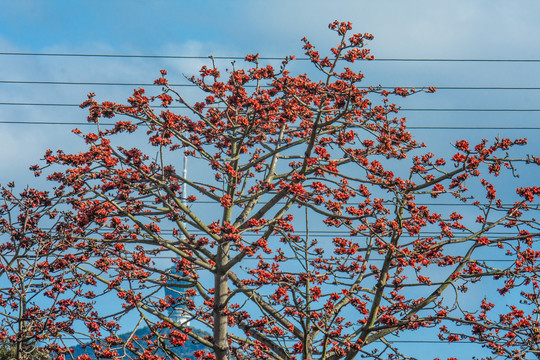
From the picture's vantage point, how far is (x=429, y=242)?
1353 cm

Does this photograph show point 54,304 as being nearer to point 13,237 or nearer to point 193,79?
point 13,237

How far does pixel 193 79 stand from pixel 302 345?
6103mm

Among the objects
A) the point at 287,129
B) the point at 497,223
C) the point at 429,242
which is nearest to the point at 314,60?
the point at 287,129

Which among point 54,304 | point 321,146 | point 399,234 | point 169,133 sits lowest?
point 54,304

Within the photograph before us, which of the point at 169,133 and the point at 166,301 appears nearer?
the point at 169,133

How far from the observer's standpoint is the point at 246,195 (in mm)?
14688

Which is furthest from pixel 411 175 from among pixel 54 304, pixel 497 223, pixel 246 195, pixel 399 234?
pixel 54 304

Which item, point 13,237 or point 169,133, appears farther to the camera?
point 13,237

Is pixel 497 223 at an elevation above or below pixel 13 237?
above

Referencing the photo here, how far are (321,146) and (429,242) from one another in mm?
3040

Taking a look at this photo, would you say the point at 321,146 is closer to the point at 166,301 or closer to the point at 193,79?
the point at 193,79

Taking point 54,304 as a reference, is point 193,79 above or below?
above

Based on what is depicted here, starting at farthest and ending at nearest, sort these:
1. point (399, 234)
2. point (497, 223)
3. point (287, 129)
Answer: point (287, 129), point (497, 223), point (399, 234)

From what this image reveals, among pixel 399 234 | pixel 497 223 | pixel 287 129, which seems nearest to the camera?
pixel 399 234
